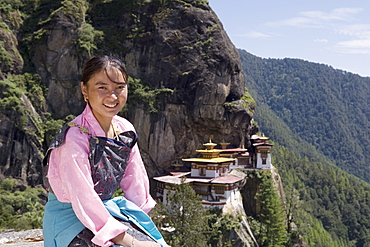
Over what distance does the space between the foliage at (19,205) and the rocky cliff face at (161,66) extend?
860cm

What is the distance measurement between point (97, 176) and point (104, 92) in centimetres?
72

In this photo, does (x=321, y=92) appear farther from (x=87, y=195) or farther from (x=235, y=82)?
(x=87, y=195)

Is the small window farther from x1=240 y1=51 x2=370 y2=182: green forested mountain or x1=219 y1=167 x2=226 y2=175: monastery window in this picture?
x1=240 y1=51 x2=370 y2=182: green forested mountain

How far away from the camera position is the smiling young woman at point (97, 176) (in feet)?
8.30

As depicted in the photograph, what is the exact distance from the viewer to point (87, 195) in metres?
2.54

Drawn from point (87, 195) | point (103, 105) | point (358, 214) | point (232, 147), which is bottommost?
point (358, 214)

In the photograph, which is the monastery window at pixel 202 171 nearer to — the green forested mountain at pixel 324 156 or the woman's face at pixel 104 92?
the green forested mountain at pixel 324 156

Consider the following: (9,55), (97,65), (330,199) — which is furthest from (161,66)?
(330,199)

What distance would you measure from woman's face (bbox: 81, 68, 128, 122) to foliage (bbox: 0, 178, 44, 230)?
15321 millimetres

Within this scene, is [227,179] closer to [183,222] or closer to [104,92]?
[183,222]

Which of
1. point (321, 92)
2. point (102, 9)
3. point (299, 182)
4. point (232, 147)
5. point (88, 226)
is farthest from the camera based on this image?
point (321, 92)

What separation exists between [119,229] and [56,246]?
524 millimetres

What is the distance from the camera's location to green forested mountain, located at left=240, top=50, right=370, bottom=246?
5788 cm

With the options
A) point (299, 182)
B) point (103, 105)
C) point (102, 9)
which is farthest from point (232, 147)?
point (299, 182)
